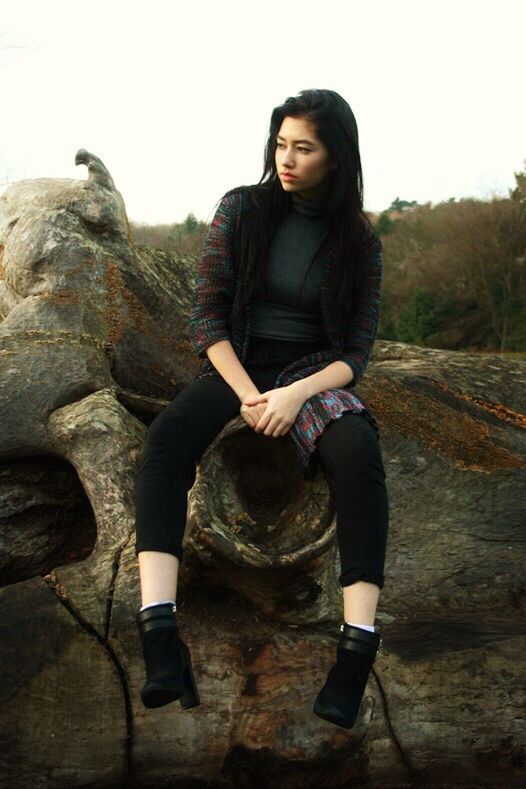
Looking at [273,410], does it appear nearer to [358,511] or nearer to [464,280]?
[358,511]

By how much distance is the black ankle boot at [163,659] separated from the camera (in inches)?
96.4

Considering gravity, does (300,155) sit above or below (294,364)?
above

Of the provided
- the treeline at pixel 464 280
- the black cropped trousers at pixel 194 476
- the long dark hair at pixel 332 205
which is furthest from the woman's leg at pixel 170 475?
the treeline at pixel 464 280

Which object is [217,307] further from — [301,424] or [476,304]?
[476,304]

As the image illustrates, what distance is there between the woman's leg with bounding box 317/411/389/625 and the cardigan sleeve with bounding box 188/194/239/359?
0.74 meters

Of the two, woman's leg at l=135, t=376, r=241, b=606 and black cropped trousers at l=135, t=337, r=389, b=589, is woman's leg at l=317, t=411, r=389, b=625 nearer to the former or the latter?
black cropped trousers at l=135, t=337, r=389, b=589

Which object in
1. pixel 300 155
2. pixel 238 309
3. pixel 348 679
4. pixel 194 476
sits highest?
pixel 300 155

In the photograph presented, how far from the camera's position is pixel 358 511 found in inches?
106

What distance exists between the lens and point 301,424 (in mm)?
2992

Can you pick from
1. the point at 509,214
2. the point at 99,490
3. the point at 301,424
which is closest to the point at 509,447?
the point at 301,424

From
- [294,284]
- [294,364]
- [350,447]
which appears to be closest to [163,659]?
[350,447]

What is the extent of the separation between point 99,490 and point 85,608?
0.55 meters

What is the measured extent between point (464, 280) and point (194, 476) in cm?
2278

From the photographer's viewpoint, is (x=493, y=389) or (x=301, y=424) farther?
(x=493, y=389)
